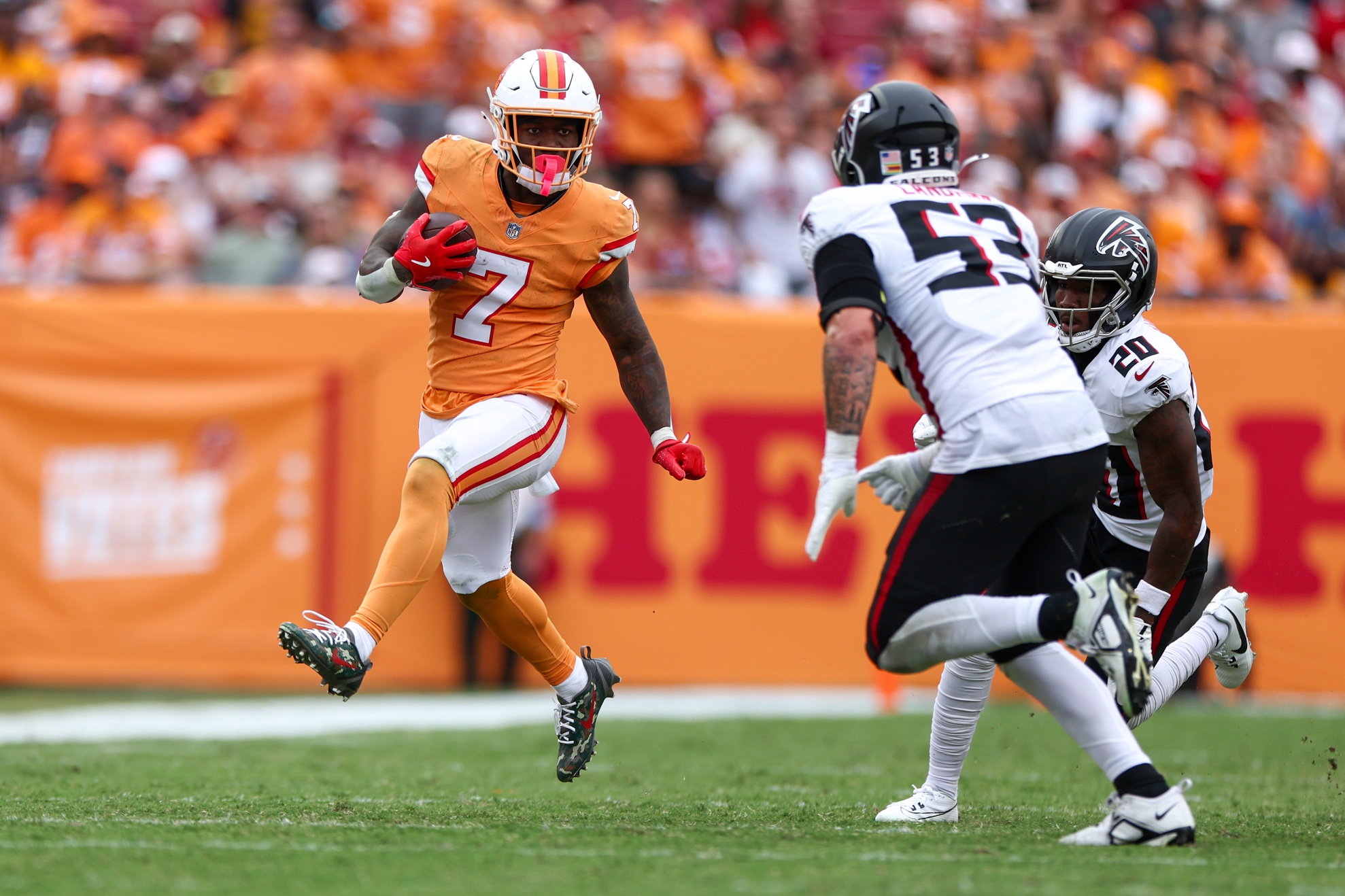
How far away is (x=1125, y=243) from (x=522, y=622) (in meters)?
2.18

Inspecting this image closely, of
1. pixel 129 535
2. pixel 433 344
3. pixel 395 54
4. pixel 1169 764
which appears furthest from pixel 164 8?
pixel 1169 764

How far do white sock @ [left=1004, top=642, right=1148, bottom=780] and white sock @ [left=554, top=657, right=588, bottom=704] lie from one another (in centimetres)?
167

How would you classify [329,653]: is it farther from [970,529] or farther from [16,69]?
[16,69]

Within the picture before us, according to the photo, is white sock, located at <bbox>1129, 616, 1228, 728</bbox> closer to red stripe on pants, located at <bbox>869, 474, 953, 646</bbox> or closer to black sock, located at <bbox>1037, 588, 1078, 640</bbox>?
black sock, located at <bbox>1037, 588, 1078, 640</bbox>

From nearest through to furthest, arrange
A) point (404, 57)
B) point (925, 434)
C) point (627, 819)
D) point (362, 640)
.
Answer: point (362, 640), point (627, 819), point (925, 434), point (404, 57)

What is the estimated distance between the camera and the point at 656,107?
1125 centimetres

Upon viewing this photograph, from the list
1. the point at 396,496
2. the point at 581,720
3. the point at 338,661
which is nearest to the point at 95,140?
the point at 396,496

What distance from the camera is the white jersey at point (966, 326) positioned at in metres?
3.96

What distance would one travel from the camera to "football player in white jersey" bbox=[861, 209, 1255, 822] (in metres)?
4.62

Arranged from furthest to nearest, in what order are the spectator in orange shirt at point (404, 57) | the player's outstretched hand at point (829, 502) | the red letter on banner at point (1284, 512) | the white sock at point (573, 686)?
the spectator in orange shirt at point (404, 57) → the red letter on banner at point (1284, 512) → the white sock at point (573, 686) → the player's outstretched hand at point (829, 502)

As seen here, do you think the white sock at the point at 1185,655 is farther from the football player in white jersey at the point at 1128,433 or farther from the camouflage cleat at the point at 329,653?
the camouflage cleat at the point at 329,653

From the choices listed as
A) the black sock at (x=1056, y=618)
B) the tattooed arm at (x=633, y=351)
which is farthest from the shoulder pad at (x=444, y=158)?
the black sock at (x=1056, y=618)

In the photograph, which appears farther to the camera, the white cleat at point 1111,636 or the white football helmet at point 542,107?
the white football helmet at point 542,107

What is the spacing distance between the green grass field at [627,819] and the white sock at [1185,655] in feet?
1.35
